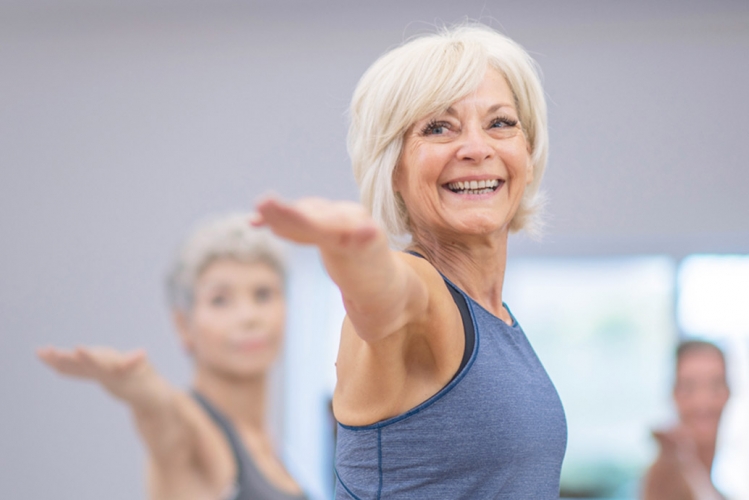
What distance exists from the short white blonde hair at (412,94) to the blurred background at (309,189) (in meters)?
2.35

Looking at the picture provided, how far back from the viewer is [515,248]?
11.0ft

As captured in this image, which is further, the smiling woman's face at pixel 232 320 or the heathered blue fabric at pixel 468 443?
the smiling woman's face at pixel 232 320

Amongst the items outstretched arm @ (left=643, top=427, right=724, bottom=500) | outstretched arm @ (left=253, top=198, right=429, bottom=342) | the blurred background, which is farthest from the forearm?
outstretched arm @ (left=643, top=427, right=724, bottom=500)

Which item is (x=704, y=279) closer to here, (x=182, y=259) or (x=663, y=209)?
(x=663, y=209)

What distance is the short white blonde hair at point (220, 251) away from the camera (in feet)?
8.48

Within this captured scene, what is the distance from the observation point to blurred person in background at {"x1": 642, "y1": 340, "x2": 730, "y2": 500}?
3.12 metres

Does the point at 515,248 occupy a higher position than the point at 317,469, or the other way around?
the point at 515,248

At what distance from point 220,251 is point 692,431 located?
1951 millimetres

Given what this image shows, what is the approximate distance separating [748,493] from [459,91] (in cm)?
282

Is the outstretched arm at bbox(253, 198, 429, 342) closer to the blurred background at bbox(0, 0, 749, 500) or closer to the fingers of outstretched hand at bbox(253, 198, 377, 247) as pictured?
the fingers of outstretched hand at bbox(253, 198, 377, 247)

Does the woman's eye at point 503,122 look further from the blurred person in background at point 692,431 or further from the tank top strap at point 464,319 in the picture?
the blurred person in background at point 692,431

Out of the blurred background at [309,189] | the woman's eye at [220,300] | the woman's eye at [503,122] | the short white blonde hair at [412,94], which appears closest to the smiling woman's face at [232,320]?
the woman's eye at [220,300]

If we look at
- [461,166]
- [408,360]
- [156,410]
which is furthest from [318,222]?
[156,410]

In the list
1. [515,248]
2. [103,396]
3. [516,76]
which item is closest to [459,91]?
[516,76]
